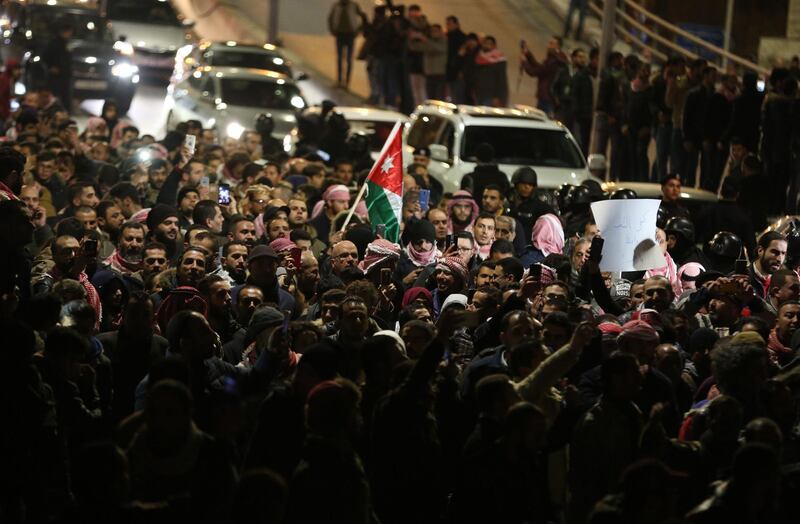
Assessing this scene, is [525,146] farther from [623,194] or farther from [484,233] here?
[484,233]

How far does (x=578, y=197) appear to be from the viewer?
631 inches

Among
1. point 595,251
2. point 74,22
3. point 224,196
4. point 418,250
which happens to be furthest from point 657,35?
point 595,251

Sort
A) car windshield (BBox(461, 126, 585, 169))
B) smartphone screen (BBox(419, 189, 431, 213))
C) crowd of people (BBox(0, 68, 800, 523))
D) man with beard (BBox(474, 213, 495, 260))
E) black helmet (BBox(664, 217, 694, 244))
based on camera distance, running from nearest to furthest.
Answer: crowd of people (BBox(0, 68, 800, 523)), black helmet (BBox(664, 217, 694, 244)), man with beard (BBox(474, 213, 495, 260)), smartphone screen (BBox(419, 189, 431, 213)), car windshield (BBox(461, 126, 585, 169))

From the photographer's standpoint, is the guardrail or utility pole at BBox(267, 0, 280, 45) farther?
utility pole at BBox(267, 0, 280, 45)

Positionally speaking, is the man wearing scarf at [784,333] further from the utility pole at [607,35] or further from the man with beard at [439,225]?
the utility pole at [607,35]

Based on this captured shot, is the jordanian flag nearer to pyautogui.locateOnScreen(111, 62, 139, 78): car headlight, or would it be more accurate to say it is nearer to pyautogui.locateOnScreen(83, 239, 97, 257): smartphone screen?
pyautogui.locateOnScreen(83, 239, 97, 257): smartphone screen

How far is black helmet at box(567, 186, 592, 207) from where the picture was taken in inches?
630

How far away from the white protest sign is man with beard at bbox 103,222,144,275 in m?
3.33

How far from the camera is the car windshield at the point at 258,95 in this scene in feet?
90.1

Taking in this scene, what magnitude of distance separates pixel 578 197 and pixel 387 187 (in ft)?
8.37

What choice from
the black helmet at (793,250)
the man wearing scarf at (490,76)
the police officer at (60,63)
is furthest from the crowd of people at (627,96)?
the police officer at (60,63)

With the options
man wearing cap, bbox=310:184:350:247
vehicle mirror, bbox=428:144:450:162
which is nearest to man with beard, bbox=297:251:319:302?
man wearing cap, bbox=310:184:350:247

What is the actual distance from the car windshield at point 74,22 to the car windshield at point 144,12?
295 centimetres

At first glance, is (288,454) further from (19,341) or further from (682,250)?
(682,250)
